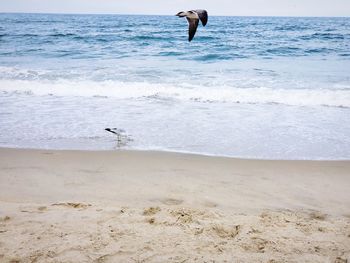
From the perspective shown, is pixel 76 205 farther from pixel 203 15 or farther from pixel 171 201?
pixel 203 15

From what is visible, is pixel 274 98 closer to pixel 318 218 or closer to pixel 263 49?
pixel 318 218

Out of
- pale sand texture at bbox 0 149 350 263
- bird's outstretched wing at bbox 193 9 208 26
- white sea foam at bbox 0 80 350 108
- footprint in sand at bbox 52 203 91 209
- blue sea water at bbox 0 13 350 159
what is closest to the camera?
pale sand texture at bbox 0 149 350 263

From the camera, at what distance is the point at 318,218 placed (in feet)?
9.71

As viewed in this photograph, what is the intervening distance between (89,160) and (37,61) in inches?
453

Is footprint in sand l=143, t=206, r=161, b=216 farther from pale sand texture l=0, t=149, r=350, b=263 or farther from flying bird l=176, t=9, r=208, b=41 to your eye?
flying bird l=176, t=9, r=208, b=41

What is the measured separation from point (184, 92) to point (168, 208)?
5551 millimetres

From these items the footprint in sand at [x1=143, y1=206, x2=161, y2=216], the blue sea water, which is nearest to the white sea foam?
the blue sea water

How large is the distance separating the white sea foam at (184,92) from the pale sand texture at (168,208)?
3623 millimetres

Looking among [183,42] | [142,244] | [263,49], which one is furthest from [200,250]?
[183,42]

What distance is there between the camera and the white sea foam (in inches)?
300

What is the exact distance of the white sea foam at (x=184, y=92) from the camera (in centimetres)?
761

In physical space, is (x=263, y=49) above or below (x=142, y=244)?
above

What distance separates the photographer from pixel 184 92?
8352 mm

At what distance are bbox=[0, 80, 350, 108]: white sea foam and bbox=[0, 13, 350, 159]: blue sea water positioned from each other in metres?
0.02
